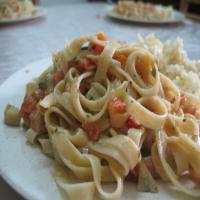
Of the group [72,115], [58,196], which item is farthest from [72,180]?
[72,115]

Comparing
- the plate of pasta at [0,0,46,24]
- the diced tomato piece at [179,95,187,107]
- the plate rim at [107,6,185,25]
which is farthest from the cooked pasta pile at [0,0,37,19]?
the diced tomato piece at [179,95,187,107]

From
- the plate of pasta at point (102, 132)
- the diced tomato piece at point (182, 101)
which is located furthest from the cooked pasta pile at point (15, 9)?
the diced tomato piece at point (182, 101)

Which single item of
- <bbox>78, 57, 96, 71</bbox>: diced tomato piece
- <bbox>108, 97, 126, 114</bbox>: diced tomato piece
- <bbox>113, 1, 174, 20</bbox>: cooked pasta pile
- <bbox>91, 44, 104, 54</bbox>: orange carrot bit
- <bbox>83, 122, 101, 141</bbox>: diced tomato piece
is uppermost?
<bbox>91, 44, 104, 54</bbox>: orange carrot bit

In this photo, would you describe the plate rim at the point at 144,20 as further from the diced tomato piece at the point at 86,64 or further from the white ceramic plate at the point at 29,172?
the white ceramic plate at the point at 29,172

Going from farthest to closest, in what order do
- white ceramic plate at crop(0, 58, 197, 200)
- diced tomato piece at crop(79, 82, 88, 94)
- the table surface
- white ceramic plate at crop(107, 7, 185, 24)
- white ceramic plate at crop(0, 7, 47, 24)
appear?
1. white ceramic plate at crop(107, 7, 185, 24)
2. white ceramic plate at crop(0, 7, 47, 24)
3. the table surface
4. diced tomato piece at crop(79, 82, 88, 94)
5. white ceramic plate at crop(0, 58, 197, 200)

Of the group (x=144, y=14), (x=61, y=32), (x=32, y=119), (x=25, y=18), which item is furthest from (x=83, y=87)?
(x=144, y=14)

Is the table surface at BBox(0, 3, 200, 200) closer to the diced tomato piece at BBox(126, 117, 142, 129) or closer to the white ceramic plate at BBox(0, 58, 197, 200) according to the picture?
the white ceramic plate at BBox(0, 58, 197, 200)

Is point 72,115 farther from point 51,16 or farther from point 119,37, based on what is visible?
point 51,16
